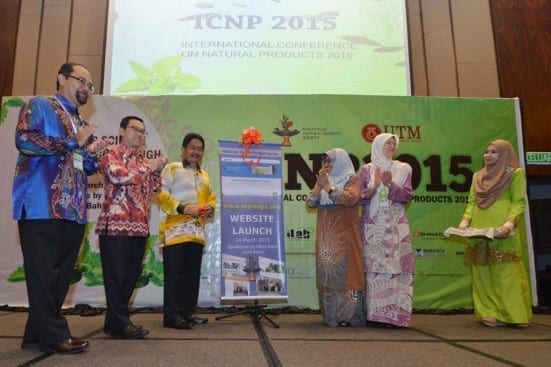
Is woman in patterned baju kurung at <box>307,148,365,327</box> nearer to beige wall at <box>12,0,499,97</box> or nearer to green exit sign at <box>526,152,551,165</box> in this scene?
beige wall at <box>12,0,499,97</box>

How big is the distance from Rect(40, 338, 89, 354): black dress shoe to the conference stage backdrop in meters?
2.13

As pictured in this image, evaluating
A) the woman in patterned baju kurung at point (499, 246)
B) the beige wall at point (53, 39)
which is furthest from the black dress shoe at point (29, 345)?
the beige wall at point (53, 39)

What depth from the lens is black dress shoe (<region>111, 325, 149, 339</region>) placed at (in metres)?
2.53

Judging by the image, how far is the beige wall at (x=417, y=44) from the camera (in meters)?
5.10

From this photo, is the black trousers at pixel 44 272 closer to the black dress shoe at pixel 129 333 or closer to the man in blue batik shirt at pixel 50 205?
the man in blue batik shirt at pixel 50 205

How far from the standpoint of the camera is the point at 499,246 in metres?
3.46

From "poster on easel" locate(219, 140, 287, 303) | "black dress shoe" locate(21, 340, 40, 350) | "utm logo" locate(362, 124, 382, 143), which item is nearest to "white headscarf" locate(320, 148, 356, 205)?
"poster on easel" locate(219, 140, 287, 303)

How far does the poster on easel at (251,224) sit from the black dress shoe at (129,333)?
877 millimetres

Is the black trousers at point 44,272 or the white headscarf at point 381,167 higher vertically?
the white headscarf at point 381,167

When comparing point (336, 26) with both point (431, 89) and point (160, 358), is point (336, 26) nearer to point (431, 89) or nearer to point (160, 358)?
point (431, 89)

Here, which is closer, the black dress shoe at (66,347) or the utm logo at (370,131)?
the black dress shoe at (66,347)

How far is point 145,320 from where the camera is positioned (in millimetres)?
3484

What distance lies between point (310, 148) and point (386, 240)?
1.55 metres

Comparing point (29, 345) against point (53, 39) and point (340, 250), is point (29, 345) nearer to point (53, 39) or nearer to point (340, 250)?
point (340, 250)
